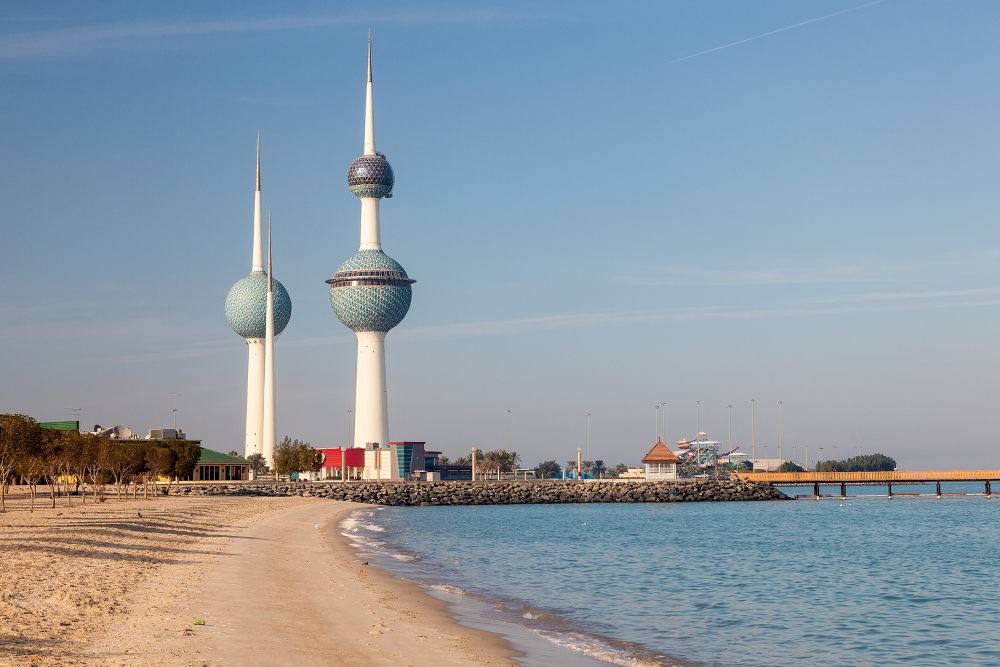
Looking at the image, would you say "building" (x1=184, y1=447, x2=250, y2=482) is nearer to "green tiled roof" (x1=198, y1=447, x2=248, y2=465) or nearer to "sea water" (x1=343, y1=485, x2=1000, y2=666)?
"green tiled roof" (x1=198, y1=447, x2=248, y2=465)

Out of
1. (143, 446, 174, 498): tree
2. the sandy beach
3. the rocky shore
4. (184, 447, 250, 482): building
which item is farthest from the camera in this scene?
(184, 447, 250, 482): building

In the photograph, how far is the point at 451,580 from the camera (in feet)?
117

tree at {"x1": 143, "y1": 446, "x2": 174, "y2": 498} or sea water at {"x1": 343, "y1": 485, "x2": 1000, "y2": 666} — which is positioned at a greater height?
tree at {"x1": 143, "y1": 446, "x2": 174, "y2": 498}

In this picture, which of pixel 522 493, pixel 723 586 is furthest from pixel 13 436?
pixel 522 493

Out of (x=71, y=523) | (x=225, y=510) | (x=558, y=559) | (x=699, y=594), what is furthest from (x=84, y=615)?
(x=225, y=510)

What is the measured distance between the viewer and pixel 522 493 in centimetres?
13975

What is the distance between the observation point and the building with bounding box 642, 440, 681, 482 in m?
147

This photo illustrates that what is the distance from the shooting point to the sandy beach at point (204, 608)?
16.6 metres

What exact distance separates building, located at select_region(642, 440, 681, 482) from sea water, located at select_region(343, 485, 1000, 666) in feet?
225

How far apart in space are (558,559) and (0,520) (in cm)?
2736

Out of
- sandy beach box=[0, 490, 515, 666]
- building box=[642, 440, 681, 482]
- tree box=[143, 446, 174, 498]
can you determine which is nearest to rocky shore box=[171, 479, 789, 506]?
building box=[642, 440, 681, 482]

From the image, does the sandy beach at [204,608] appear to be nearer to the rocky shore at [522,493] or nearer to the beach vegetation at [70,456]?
the beach vegetation at [70,456]

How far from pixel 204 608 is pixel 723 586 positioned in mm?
22083

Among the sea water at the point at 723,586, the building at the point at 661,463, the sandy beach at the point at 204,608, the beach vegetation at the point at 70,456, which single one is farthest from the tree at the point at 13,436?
the building at the point at 661,463
